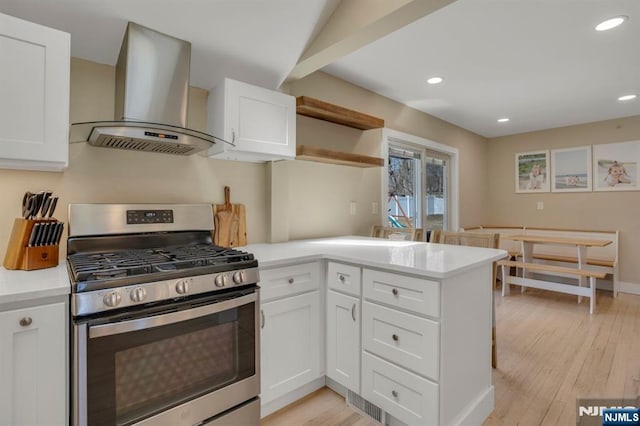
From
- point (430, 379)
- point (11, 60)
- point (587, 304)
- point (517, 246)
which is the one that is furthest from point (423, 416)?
point (517, 246)

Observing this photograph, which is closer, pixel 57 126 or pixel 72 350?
pixel 72 350

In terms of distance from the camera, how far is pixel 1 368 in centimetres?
109

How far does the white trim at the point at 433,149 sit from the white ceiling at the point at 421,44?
41 cm

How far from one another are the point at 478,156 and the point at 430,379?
4.66 m

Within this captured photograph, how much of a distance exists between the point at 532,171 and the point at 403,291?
4787mm

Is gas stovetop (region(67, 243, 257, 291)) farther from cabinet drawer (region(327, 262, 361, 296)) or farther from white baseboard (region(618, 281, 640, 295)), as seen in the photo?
white baseboard (region(618, 281, 640, 295))

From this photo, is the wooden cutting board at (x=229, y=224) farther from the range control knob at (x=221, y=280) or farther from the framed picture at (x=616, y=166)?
the framed picture at (x=616, y=166)

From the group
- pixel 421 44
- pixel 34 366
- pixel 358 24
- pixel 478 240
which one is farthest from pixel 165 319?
pixel 421 44

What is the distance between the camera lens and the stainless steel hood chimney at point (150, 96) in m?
1.62

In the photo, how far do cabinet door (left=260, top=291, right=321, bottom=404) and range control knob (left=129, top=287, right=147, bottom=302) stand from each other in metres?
0.65

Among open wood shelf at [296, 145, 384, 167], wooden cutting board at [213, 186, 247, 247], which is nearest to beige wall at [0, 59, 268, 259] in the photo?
wooden cutting board at [213, 186, 247, 247]

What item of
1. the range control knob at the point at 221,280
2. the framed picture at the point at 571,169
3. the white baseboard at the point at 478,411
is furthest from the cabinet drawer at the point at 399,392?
the framed picture at the point at 571,169

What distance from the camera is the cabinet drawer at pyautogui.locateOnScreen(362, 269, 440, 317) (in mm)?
1496

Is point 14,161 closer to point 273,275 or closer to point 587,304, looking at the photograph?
point 273,275
